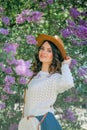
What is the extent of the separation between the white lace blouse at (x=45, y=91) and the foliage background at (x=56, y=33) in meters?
1.41

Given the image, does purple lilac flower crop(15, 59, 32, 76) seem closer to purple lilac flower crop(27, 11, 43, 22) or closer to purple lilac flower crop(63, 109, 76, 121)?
purple lilac flower crop(27, 11, 43, 22)

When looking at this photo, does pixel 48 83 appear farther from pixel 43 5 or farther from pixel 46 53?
pixel 43 5

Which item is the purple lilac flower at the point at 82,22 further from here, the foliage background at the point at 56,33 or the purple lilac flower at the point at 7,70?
the purple lilac flower at the point at 7,70

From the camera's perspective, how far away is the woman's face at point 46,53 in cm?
485

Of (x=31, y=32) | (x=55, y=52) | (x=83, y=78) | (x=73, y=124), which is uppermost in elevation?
(x=55, y=52)

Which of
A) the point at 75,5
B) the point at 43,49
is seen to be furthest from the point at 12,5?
the point at 43,49

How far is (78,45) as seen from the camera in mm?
6902

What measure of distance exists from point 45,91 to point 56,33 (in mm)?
2387

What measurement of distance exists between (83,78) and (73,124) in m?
0.65

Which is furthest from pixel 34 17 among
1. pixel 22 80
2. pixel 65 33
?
pixel 22 80

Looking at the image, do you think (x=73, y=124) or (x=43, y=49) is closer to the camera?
(x=43, y=49)

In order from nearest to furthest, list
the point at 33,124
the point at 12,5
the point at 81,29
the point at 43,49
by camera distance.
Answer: the point at 33,124 → the point at 43,49 → the point at 81,29 → the point at 12,5

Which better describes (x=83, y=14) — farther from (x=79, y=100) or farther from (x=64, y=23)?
(x=79, y=100)

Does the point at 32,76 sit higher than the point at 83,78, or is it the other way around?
the point at 32,76
